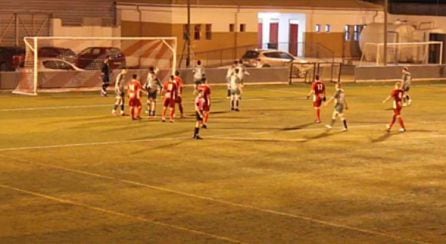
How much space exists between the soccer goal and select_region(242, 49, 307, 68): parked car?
22.5ft

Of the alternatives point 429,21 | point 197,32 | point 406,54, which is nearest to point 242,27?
point 197,32

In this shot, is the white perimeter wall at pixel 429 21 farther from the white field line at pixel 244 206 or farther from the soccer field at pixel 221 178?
the white field line at pixel 244 206

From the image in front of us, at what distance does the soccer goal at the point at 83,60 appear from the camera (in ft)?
150

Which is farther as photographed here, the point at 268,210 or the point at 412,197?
the point at 412,197

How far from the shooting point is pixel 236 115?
3791 centimetres

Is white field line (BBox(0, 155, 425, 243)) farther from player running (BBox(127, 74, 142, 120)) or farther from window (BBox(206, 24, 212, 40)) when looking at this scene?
window (BBox(206, 24, 212, 40))

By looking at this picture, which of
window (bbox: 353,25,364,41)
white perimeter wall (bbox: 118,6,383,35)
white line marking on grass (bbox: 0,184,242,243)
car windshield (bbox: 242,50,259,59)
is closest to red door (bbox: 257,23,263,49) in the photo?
white perimeter wall (bbox: 118,6,383,35)

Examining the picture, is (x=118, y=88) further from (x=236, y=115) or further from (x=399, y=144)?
(x=399, y=144)

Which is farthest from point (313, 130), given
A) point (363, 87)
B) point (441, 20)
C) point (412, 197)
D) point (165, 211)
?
point (441, 20)

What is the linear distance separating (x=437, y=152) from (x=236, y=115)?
33.6 feet

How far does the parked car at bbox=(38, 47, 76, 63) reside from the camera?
51.5 metres

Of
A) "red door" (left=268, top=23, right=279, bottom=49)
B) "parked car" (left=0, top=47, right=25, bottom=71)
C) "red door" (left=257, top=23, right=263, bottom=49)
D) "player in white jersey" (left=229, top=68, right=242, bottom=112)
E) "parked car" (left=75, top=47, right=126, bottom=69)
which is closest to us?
"player in white jersey" (left=229, top=68, right=242, bottom=112)

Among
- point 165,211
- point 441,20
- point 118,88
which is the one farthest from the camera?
point 441,20

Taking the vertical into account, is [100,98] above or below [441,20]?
below
